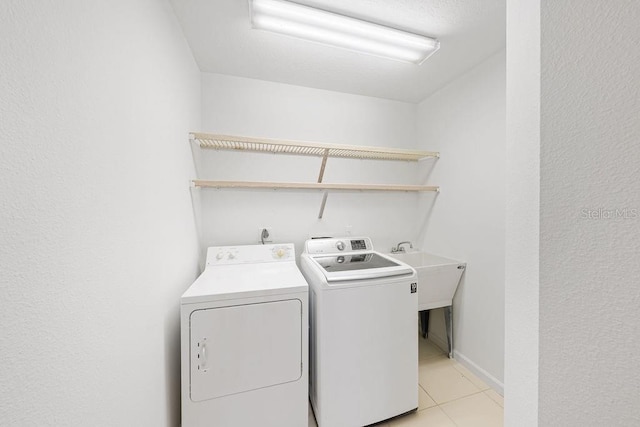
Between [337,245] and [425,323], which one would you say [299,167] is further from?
[425,323]

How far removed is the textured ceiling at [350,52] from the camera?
4.52 ft

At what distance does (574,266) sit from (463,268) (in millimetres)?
1569

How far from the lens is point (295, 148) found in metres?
2.11

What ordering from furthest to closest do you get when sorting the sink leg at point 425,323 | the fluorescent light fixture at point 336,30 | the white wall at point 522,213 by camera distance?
the sink leg at point 425,323, the fluorescent light fixture at point 336,30, the white wall at point 522,213

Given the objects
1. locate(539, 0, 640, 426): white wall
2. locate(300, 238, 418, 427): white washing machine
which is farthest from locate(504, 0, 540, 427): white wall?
locate(300, 238, 418, 427): white washing machine

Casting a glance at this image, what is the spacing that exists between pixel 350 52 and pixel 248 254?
1857 mm

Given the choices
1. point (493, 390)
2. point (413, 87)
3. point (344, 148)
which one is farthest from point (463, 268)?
point (413, 87)

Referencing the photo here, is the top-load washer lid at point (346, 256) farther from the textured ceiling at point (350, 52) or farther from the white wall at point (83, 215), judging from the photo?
the textured ceiling at point (350, 52)

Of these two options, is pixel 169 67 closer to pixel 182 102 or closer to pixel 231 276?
pixel 182 102

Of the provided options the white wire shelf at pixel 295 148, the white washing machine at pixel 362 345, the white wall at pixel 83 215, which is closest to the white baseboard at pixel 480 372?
the white washing machine at pixel 362 345

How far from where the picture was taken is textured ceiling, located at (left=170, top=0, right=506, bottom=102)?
138 centimetres

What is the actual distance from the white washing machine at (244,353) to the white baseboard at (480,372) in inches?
61.0

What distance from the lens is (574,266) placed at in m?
0.65

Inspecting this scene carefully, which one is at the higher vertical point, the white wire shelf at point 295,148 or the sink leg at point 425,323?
the white wire shelf at point 295,148
